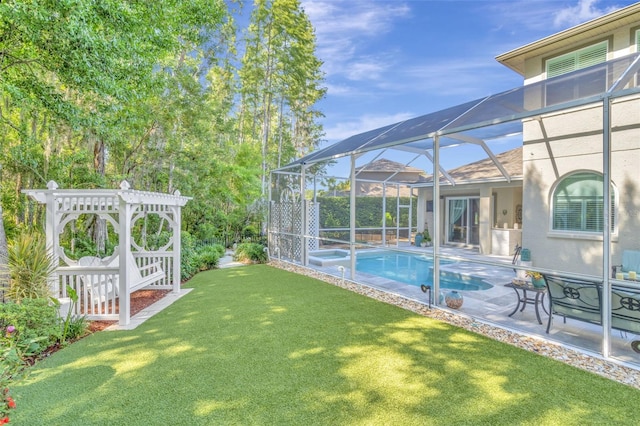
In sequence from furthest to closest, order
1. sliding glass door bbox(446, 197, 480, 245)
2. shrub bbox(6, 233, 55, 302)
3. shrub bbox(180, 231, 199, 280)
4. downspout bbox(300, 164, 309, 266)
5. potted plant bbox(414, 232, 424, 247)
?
potted plant bbox(414, 232, 424, 247)
sliding glass door bbox(446, 197, 480, 245)
downspout bbox(300, 164, 309, 266)
shrub bbox(180, 231, 199, 280)
shrub bbox(6, 233, 55, 302)

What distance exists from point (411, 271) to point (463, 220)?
5482mm

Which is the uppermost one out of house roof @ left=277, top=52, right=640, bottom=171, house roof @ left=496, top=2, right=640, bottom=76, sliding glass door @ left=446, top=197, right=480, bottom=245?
house roof @ left=496, top=2, right=640, bottom=76

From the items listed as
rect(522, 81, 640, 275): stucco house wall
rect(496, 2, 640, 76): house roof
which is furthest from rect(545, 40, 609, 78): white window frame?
rect(522, 81, 640, 275): stucco house wall

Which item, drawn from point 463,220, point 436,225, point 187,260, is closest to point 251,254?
point 187,260

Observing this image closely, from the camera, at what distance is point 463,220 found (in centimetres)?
1434

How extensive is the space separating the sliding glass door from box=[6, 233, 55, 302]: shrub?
1437 centimetres

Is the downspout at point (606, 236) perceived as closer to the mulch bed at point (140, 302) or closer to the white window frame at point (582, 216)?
the white window frame at point (582, 216)

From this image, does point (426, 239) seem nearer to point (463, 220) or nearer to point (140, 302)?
point (463, 220)

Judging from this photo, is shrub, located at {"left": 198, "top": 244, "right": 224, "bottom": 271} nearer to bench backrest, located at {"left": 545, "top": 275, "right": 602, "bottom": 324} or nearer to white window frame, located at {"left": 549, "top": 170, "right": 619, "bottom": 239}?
bench backrest, located at {"left": 545, "top": 275, "right": 602, "bottom": 324}

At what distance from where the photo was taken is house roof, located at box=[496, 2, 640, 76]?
7281 mm

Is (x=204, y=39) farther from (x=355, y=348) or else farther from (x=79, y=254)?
(x=355, y=348)

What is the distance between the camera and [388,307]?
5.87 meters

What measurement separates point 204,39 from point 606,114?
9.51 m

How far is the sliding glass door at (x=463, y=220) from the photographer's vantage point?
13852 mm
